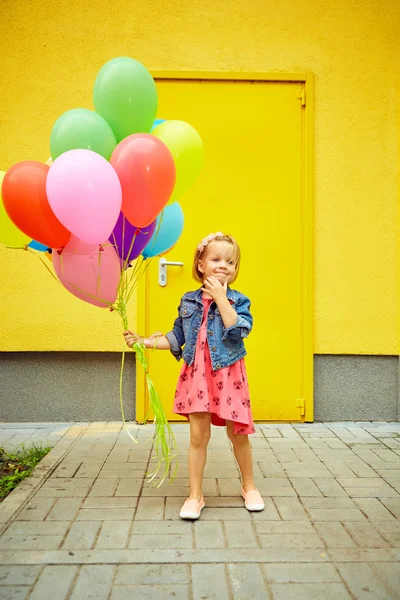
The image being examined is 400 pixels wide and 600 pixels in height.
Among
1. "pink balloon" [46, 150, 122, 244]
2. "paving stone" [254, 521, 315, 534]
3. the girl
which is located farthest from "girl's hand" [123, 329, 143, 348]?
Answer: "paving stone" [254, 521, 315, 534]

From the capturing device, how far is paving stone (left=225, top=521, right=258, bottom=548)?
2213mm

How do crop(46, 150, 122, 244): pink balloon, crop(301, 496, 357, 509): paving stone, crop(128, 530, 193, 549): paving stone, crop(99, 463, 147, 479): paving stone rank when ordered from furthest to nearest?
crop(99, 463, 147, 479): paving stone, crop(301, 496, 357, 509): paving stone, crop(128, 530, 193, 549): paving stone, crop(46, 150, 122, 244): pink balloon

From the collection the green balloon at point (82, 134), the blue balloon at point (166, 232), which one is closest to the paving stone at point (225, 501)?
the blue balloon at point (166, 232)

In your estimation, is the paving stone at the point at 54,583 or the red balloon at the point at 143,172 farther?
the red balloon at the point at 143,172

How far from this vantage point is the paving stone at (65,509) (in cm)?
249

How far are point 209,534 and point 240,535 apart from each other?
0.14 m

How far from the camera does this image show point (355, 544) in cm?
223

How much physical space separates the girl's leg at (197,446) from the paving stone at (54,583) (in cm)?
72

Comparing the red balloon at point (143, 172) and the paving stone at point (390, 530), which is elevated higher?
the red balloon at point (143, 172)

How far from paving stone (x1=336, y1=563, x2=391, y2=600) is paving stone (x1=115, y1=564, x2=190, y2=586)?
1.98ft

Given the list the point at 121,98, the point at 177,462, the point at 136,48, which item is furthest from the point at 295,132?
the point at 177,462

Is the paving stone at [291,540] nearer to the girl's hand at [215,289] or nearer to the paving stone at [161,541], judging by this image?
the paving stone at [161,541]

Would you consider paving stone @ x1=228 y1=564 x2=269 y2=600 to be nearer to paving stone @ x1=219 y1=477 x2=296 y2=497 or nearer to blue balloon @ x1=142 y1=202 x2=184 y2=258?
paving stone @ x1=219 y1=477 x2=296 y2=497

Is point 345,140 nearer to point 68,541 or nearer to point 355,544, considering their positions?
point 355,544
